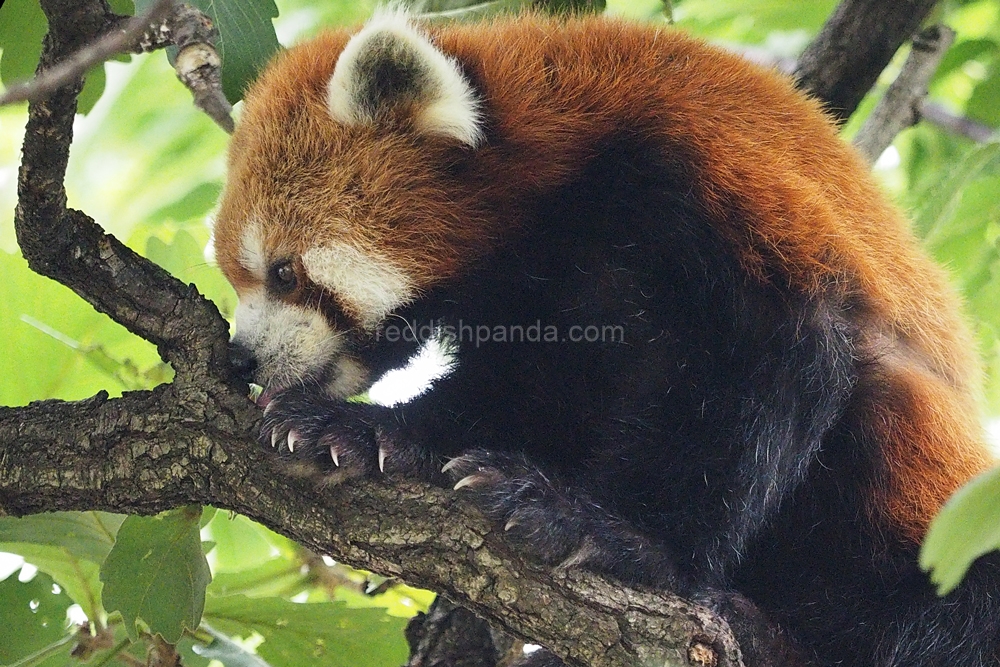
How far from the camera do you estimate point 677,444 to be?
253cm

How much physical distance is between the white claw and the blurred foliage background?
709 mm

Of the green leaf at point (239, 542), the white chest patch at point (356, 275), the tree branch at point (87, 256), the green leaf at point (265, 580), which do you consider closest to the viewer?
the tree branch at point (87, 256)

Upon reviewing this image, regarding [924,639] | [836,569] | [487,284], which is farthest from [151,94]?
[924,639]

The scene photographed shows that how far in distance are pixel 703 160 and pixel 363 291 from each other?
1001 millimetres

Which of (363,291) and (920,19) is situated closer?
(363,291)

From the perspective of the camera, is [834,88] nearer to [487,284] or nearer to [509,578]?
[487,284]

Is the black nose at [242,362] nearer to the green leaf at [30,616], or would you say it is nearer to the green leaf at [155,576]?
the green leaf at [155,576]

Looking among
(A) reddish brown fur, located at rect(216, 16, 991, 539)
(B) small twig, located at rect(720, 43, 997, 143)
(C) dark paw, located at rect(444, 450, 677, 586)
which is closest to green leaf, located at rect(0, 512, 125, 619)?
(A) reddish brown fur, located at rect(216, 16, 991, 539)

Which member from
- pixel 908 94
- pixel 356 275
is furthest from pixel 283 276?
pixel 908 94

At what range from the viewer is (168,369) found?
300 cm

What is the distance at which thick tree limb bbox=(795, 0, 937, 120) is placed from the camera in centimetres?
345

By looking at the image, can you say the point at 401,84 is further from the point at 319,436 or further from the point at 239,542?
the point at 239,542

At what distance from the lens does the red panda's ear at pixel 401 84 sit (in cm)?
268

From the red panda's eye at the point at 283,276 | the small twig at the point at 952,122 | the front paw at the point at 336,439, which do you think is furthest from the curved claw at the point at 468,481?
the small twig at the point at 952,122
